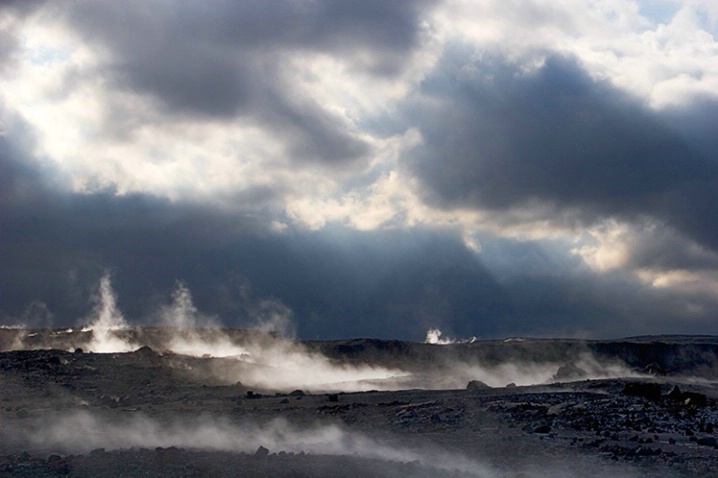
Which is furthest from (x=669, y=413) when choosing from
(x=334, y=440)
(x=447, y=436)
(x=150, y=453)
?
(x=150, y=453)

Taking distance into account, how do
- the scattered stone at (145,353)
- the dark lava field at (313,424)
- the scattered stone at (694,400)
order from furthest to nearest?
1. the scattered stone at (145,353)
2. the scattered stone at (694,400)
3. the dark lava field at (313,424)

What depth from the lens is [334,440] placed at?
32219 millimetres

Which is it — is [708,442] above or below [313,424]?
below

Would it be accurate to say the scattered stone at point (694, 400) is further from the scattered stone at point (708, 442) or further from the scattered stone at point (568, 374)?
the scattered stone at point (568, 374)

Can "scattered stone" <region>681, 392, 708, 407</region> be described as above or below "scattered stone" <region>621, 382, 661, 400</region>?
below

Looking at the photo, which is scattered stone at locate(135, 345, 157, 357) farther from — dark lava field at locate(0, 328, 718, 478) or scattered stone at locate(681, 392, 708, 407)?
scattered stone at locate(681, 392, 708, 407)

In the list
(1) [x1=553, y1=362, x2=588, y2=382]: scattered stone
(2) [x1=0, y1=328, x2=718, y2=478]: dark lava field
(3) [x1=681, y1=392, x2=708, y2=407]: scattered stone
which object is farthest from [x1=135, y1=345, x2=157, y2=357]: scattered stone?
(3) [x1=681, y1=392, x2=708, y2=407]: scattered stone

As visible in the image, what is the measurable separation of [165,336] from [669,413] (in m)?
65.7

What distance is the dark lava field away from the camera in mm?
26250

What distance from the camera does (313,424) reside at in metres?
36.6

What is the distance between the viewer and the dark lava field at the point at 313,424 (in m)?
26.2

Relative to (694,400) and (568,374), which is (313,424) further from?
(568,374)

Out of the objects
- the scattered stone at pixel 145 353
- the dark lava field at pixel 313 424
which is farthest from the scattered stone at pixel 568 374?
the scattered stone at pixel 145 353

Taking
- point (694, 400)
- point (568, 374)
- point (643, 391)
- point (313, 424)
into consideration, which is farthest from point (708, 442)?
point (568, 374)
